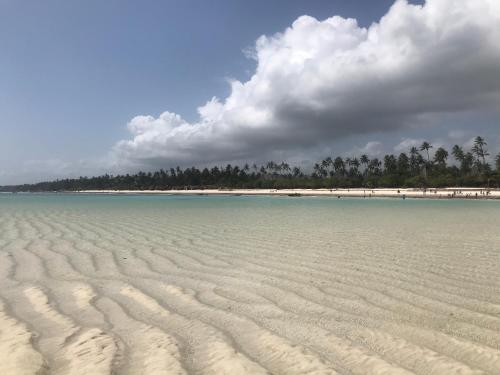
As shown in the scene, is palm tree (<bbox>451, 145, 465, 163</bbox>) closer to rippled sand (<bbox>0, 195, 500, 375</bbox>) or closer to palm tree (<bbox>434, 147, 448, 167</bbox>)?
palm tree (<bbox>434, 147, 448, 167</bbox>)

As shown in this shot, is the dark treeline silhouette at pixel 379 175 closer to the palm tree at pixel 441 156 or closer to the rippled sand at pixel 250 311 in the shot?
the palm tree at pixel 441 156

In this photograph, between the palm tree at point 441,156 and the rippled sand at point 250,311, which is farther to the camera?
the palm tree at point 441,156

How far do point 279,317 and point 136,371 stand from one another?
1.71m

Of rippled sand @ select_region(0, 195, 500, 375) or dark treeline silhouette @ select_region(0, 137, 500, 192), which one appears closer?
rippled sand @ select_region(0, 195, 500, 375)

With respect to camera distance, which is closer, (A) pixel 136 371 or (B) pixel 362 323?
(A) pixel 136 371

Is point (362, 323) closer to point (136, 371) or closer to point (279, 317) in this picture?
point (279, 317)

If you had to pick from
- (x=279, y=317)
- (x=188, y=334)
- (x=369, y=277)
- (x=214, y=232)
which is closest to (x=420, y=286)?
(x=369, y=277)

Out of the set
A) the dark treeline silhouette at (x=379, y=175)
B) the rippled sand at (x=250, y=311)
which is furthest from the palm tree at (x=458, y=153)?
the rippled sand at (x=250, y=311)

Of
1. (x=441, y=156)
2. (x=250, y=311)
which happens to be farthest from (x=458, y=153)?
(x=250, y=311)

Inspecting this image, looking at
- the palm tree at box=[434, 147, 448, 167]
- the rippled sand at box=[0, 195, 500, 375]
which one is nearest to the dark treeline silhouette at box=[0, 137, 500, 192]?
the palm tree at box=[434, 147, 448, 167]

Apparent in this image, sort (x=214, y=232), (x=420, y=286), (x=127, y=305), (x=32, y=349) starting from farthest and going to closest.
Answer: (x=214, y=232), (x=420, y=286), (x=127, y=305), (x=32, y=349)

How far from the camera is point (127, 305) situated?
431cm

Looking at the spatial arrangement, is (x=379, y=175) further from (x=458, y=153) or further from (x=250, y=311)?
(x=250, y=311)

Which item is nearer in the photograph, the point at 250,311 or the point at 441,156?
the point at 250,311
